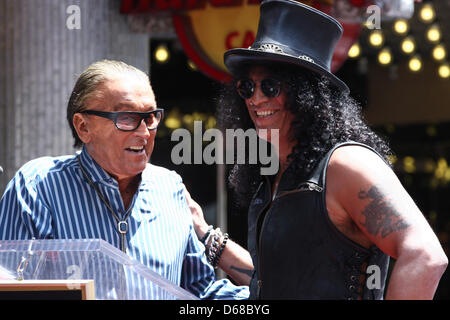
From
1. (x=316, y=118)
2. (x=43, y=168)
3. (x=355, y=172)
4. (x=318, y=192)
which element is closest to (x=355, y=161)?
(x=355, y=172)

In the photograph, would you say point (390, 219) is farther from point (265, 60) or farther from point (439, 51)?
point (439, 51)

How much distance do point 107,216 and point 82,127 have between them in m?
0.35

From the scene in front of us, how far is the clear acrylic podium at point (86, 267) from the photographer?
1999 millimetres

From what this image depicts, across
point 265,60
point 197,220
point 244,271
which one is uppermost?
point 265,60

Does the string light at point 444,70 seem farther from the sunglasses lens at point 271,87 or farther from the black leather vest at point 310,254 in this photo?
the black leather vest at point 310,254

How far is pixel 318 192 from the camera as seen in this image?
2.25m

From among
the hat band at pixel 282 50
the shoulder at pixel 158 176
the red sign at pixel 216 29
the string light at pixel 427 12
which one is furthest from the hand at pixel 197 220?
the string light at pixel 427 12

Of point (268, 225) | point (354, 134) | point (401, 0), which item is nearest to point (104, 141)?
point (268, 225)

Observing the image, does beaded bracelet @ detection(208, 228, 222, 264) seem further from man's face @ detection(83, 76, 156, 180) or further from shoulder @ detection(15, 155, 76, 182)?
shoulder @ detection(15, 155, 76, 182)

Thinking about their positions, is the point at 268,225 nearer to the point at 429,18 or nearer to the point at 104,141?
the point at 104,141

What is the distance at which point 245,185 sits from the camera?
109 inches

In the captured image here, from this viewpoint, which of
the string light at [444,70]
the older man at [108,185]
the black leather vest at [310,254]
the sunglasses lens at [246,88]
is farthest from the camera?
the string light at [444,70]

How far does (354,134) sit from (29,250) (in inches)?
42.5

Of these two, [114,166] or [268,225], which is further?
[114,166]
